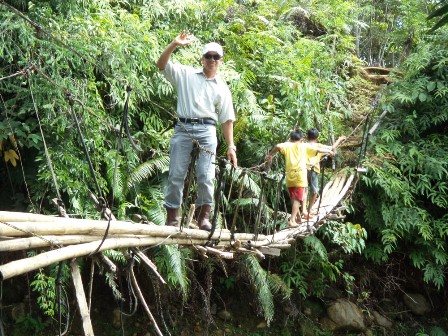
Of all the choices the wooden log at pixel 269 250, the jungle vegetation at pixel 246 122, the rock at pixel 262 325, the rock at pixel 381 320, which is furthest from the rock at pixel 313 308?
the wooden log at pixel 269 250

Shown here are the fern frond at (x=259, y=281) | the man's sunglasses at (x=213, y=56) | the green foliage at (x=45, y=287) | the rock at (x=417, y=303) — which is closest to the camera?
the man's sunglasses at (x=213, y=56)

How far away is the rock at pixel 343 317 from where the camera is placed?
5.61 metres

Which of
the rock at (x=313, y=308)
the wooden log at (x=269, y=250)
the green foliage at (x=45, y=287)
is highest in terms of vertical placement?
the wooden log at (x=269, y=250)

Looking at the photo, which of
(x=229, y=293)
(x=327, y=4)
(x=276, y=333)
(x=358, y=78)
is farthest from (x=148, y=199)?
(x=327, y=4)

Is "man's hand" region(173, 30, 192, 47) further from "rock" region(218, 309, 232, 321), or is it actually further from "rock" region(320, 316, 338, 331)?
"rock" region(320, 316, 338, 331)

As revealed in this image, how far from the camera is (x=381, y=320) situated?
590 cm

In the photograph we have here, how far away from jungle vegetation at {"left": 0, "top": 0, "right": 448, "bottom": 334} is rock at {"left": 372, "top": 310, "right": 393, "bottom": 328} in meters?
0.28

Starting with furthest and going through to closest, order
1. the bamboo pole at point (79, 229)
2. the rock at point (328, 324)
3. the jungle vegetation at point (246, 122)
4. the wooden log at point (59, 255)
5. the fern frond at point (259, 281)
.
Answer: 1. the rock at point (328, 324)
2. the fern frond at point (259, 281)
3. the jungle vegetation at point (246, 122)
4. the bamboo pole at point (79, 229)
5. the wooden log at point (59, 255)

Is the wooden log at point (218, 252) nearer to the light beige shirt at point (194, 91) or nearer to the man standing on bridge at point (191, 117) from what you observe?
the man standing on bridge at point (191, 117)

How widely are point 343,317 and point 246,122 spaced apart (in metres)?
2.34

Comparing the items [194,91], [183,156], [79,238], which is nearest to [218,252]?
[183,156]

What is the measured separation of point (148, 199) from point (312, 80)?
7.01ft

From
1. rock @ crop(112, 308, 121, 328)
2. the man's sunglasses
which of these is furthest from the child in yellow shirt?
rock @ crop(112, 308, 121, 328)

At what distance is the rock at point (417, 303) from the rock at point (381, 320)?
1.15ft
